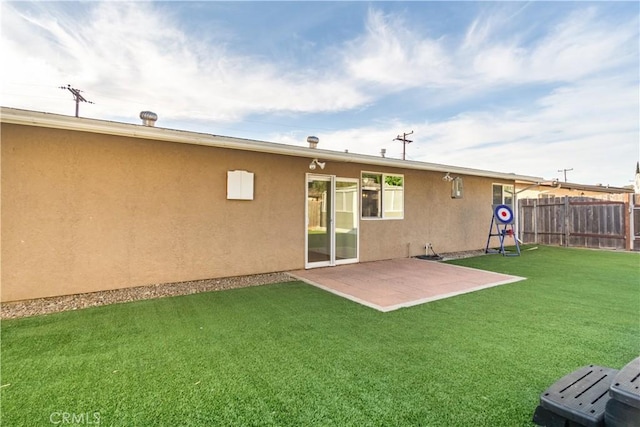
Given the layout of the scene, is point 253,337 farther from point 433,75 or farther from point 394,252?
point 433,75

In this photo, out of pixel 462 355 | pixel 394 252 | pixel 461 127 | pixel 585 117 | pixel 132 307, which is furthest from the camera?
pixel 461 127

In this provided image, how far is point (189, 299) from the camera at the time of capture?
4969 millimetres

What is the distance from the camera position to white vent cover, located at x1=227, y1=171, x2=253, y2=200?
6.30m

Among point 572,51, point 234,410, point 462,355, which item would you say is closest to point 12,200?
point 234,410

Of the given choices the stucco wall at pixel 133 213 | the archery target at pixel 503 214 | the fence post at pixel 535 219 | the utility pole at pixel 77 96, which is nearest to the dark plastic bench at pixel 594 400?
the stucco wall at pixel 133 213

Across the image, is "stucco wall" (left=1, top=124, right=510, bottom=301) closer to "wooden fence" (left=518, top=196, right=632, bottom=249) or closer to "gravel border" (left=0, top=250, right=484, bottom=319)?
"gravel border" (left=0, top=250, right=484, bottom=319)

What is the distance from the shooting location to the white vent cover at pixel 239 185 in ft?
20.7

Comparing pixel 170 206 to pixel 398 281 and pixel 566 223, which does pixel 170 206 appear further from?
pixel 566 223

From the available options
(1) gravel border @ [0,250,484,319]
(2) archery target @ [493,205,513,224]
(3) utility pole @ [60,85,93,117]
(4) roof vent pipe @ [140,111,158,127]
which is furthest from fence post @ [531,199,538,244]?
(3) utility pole @ [60,85,93,117]

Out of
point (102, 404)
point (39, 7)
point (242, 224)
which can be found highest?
point (39, 7)

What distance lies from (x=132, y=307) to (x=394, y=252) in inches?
257

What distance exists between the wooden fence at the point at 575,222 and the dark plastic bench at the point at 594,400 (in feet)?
39.5

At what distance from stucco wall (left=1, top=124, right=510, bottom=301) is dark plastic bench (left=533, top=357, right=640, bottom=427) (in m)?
5.55

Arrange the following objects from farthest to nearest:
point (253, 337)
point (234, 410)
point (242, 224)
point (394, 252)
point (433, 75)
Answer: point (433, 75), point (394, 252), point (242, 224), point (253, 337), point (234, 410)
